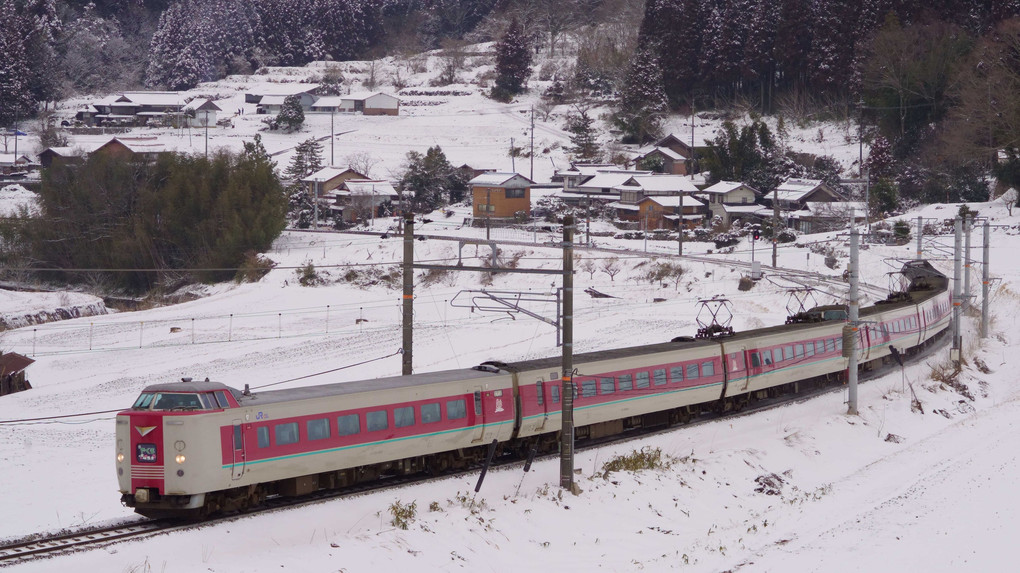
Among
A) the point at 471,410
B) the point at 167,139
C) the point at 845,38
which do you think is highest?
the point at 845,38

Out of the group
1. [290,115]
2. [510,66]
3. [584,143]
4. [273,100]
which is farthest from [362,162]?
[510,66]

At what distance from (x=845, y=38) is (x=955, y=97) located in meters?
15.6

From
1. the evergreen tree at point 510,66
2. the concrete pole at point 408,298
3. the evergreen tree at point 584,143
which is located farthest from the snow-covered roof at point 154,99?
the concrete pole at point 408,298

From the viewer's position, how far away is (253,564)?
605 inches

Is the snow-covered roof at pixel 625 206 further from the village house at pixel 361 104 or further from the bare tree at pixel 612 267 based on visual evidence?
the village house at pixel 361 104

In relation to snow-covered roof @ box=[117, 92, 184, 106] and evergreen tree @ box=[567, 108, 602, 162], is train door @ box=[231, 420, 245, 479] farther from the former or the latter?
snow-covered roof @ box=[117, 92, 184, 106]

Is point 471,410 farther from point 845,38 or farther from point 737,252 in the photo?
point 845,38

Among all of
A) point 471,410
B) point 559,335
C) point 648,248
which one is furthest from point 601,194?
point 471,410

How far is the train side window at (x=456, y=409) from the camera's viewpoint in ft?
67.6

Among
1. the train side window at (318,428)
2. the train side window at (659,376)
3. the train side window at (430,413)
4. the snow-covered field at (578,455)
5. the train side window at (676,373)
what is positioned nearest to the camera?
the snow-covered field at (578,455)

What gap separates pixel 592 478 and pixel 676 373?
532 centimetres

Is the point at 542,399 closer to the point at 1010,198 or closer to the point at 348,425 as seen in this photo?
the point at 348,425

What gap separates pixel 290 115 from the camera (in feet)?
366

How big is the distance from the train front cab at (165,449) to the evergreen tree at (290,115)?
98285 mm
